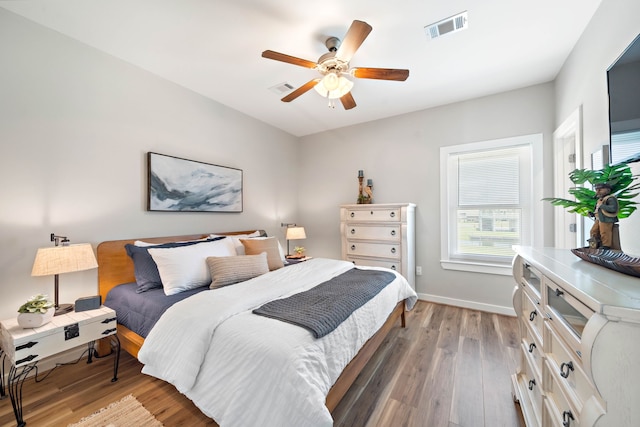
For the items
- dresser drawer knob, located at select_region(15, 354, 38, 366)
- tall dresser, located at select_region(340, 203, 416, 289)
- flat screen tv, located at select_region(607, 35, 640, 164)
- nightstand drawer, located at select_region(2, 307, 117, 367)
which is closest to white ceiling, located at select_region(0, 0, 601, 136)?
flat screen tv, located at select_region(607, 35, 640, 164)

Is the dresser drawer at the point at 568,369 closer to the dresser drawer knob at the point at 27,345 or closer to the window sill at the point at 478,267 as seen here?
the window sill at the point at 478,267

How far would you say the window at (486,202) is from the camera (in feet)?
10.1

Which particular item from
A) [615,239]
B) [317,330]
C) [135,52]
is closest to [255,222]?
[135,52]

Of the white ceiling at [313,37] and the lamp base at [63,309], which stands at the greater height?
the white ceiling at [313,37]

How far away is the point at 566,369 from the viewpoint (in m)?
0.96

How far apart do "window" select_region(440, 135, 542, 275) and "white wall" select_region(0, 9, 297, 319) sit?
3.30 meters

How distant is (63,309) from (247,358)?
69.1 inches

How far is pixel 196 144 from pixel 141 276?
1.68m

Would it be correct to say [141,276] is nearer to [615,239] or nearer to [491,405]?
[491,405]

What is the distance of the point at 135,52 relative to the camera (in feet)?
7.70

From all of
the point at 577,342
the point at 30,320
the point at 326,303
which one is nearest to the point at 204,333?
the point at 326,303

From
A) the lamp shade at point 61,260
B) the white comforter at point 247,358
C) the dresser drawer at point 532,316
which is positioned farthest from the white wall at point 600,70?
the lamp shade at point 61,260

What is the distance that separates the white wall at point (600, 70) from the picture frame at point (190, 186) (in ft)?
11.9

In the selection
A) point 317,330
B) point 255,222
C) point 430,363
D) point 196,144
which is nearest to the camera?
point 317,330
